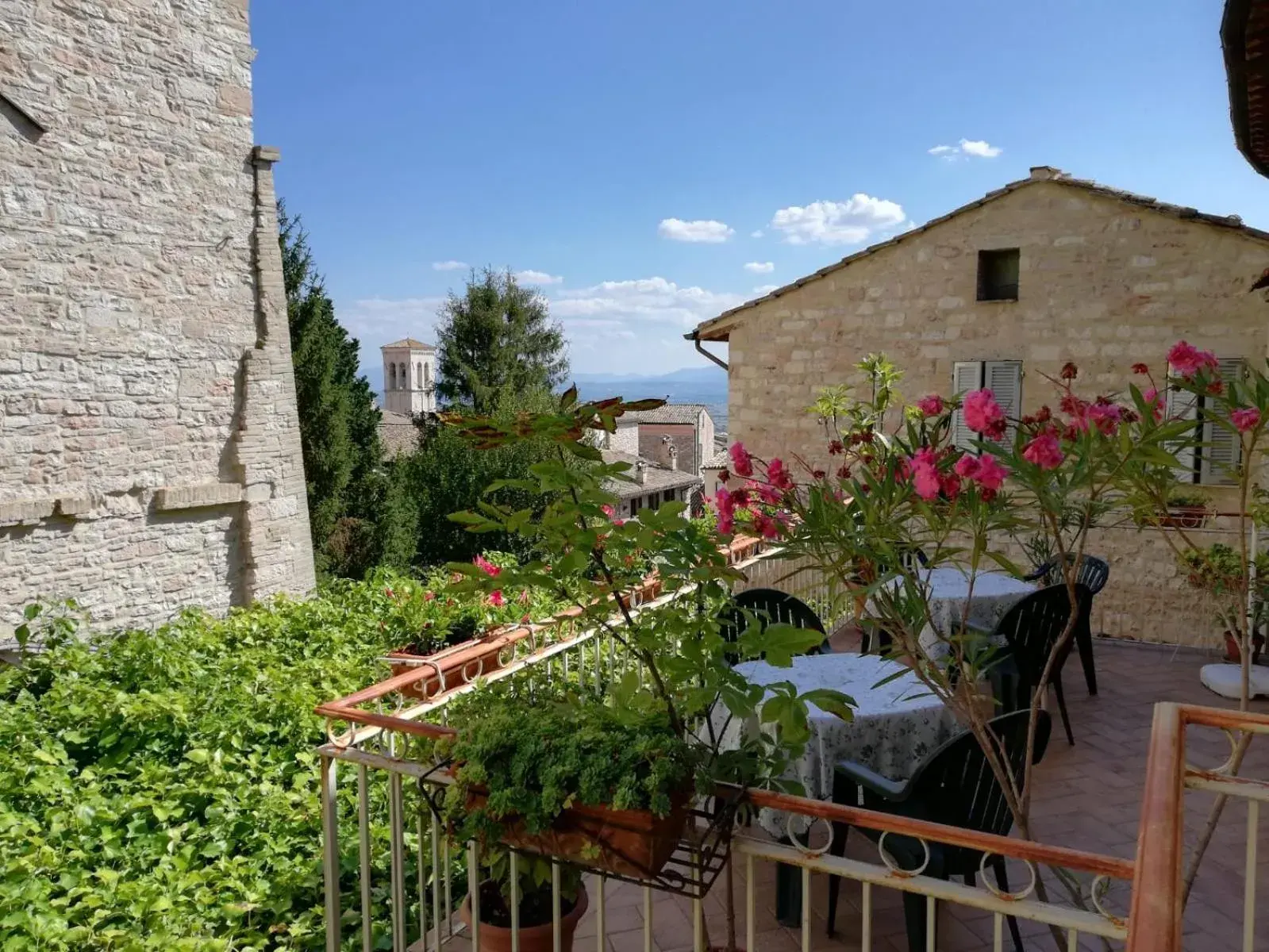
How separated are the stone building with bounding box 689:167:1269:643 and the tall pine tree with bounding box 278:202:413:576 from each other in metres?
7.22

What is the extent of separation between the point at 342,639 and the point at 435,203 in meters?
47.1

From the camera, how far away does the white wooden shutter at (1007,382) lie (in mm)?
10398

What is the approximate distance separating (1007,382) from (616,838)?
32.7 ft

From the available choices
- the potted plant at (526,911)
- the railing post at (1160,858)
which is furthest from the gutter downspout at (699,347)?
the railing post at (1160,858)

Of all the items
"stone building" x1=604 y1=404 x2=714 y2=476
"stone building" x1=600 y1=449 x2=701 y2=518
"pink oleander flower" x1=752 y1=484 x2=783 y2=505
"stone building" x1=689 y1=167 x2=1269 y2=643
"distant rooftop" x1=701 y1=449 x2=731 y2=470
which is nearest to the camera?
"pink oleander flower" x1=752 y1=484 x2=783 y2=505

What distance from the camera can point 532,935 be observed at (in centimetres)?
248

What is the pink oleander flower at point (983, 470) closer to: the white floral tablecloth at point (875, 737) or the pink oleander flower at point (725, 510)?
the pink oleander flower at point (725, 510)

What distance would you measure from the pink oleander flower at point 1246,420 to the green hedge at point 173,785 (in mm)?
3806

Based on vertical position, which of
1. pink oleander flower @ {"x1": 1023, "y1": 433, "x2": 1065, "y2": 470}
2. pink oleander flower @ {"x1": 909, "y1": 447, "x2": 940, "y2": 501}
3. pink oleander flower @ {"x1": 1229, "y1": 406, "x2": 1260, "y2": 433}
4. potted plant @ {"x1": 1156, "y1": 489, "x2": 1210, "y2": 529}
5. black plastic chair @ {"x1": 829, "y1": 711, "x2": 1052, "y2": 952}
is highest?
pink oleander flower @ {"x1": 1229, "y1": 406, "x2": 1260, "y2": 433}

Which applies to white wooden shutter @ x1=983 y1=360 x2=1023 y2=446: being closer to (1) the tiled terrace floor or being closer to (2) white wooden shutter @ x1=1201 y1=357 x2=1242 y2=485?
(2) white wooden shutter @ x1=1201 y1=357 x2=1242 y2=485

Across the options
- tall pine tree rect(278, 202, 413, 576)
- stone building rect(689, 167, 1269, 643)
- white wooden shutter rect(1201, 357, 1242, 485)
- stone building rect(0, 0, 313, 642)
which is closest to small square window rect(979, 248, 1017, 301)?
stone building rect(689, 167, 1269, 643)

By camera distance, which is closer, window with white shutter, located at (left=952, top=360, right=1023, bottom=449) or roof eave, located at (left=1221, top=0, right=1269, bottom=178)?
roof eave, located at (left=1221, top=0, right=1269, bottom=178)

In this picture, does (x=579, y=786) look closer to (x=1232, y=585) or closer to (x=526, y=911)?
(x=526, y=911)

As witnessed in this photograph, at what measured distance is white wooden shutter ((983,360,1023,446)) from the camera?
1040 cm
